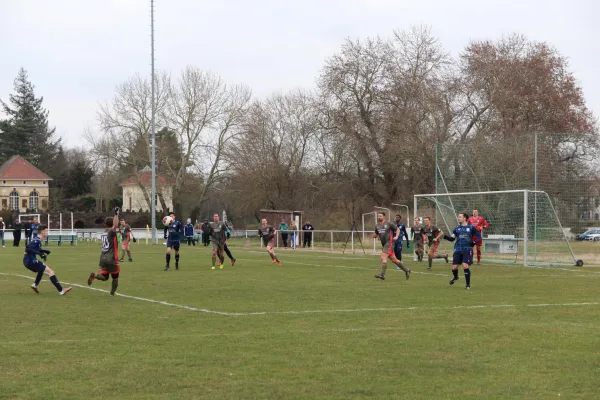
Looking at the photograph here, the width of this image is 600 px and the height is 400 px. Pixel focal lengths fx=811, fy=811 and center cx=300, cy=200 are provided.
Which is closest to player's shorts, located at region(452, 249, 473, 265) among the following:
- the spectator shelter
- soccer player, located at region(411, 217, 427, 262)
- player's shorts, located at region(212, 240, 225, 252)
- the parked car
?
player's shorts, located at region(212, 240, 225, 252)

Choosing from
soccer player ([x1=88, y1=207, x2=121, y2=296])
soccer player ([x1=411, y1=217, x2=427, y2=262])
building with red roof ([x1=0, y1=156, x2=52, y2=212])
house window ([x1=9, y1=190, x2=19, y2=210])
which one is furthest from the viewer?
house window ([x1=9, y1=190, x2=19, y2=210])

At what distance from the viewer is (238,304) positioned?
15.7 meters

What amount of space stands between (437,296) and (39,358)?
380 inches

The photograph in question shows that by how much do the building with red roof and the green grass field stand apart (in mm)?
86992

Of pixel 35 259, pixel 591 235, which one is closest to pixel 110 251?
pixel 35 259

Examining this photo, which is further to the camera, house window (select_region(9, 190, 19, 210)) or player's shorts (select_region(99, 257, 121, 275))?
house window (select_region(9, 190, 19, 210))

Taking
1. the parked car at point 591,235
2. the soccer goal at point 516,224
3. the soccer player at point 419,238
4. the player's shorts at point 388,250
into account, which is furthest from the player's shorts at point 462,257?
the parked car at point 591,235

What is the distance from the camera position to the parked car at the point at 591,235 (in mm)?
30075

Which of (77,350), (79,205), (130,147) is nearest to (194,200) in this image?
(130,147)

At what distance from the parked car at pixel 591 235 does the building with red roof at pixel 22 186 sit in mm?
82967

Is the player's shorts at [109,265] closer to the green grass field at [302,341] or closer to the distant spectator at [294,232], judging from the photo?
the green grass field at [302,341]

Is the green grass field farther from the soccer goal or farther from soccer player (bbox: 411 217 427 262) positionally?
soccer player (bbox: 411 217 427 262)

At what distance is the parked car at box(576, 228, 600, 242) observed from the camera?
98.7ft

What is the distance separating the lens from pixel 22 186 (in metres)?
104
